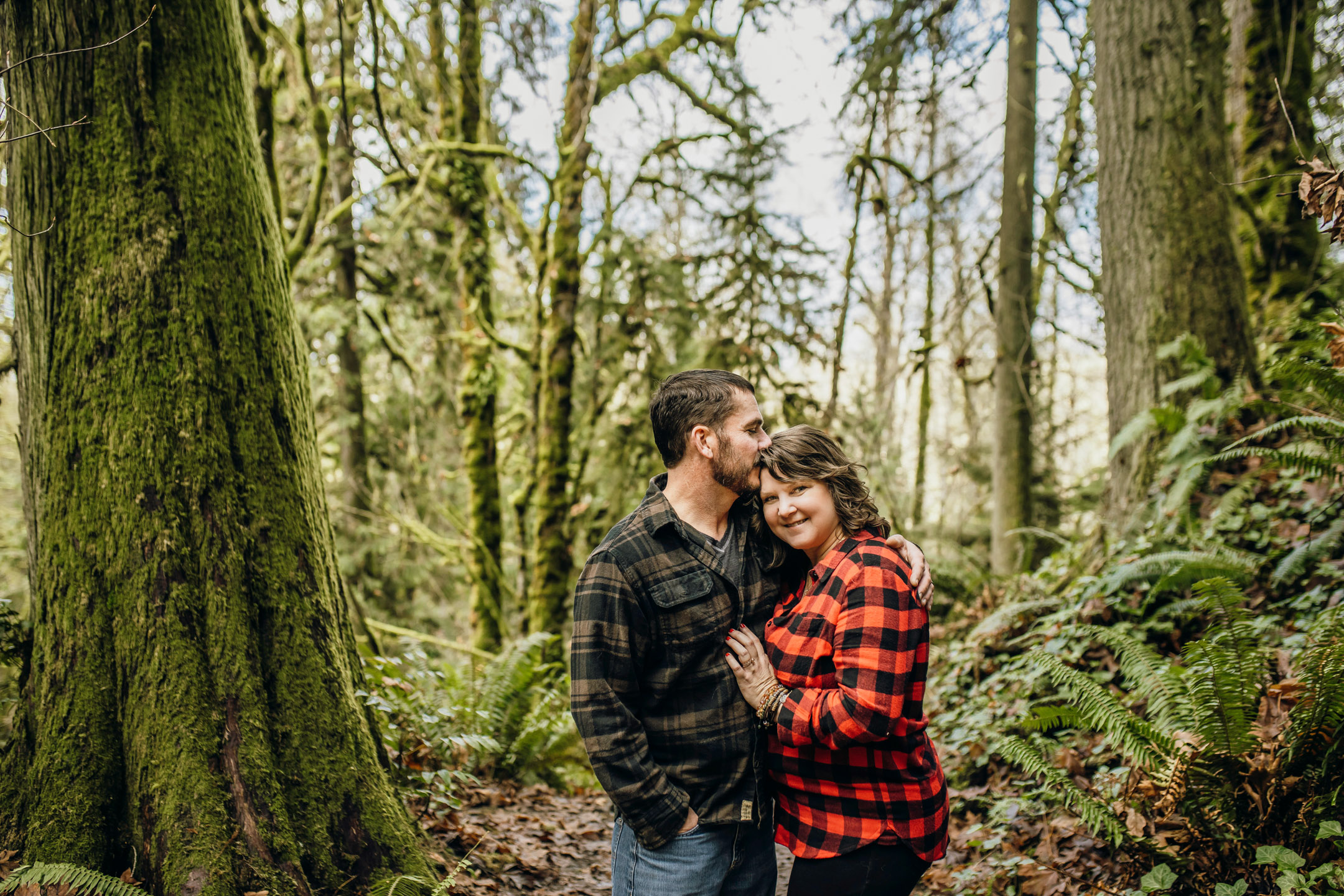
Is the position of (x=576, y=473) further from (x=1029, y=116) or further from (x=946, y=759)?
(x=1029, y=116)

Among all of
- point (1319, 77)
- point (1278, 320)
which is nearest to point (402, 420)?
point (1278, 320)

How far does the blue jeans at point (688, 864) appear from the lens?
89.4 inches

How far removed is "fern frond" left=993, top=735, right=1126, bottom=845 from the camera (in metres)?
2.92

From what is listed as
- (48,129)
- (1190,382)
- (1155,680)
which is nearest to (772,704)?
(1155,680)

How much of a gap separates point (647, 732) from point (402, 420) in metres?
9.53

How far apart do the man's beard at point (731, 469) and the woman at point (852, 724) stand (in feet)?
1.28

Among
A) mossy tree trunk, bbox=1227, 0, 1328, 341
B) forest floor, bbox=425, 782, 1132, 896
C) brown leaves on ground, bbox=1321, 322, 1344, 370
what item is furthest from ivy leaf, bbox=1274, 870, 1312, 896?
mossy tree trunk, bbox=1227, 0, 1328, 341

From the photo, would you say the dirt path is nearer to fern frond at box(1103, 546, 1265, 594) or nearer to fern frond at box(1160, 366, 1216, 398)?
fern frond at box(1103, 546, 1265, 594)

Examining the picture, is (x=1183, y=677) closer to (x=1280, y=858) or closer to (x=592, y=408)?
(x=1280, y=858)

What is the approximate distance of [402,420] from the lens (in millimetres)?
10969

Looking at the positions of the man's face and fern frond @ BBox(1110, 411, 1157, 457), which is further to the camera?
fern frond @ BBox(1110, 411, 1157, 457)

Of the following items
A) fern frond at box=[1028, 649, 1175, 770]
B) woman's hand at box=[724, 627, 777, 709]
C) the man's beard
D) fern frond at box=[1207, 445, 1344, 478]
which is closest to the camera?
woman's hand at box=[724, 627, 777, 709]

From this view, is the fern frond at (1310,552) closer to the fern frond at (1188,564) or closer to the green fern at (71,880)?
the fern frond at (1188,564)

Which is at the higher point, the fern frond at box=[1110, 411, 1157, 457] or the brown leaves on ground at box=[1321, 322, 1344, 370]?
the brown leaves on ground at box=[1321, 322, 1344, 370]
